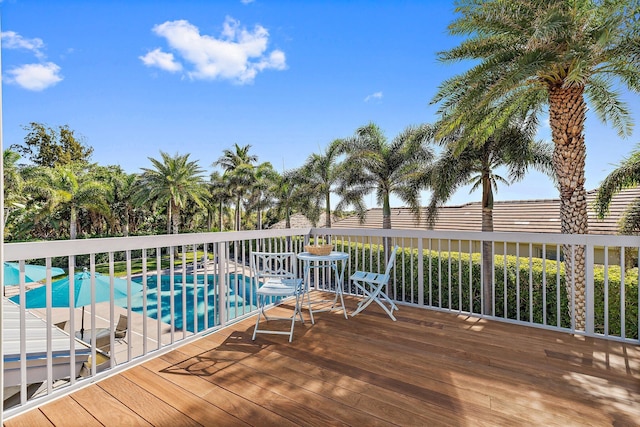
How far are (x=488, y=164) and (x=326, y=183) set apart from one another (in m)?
7.95

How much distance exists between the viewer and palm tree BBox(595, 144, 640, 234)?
7.13 m

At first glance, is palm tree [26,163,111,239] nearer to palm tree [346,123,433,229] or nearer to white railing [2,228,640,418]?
white railing [2,228,640,418]

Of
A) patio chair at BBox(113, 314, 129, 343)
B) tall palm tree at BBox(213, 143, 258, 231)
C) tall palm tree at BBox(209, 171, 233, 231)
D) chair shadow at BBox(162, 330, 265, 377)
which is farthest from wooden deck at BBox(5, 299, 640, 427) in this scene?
tall palm tree at BBox(209, 171, 233, 231)

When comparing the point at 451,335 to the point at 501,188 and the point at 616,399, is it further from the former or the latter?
the point at 501,188

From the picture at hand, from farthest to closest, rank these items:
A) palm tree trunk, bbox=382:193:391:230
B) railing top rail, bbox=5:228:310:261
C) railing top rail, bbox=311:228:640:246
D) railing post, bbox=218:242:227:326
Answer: palm tree trunk, bbox=382:193:391:230 < railing post, bbox=218:242:227:326 < railing top rail, bbox=311:228:640:246 < railing top rail, bbox=5:228:310:261

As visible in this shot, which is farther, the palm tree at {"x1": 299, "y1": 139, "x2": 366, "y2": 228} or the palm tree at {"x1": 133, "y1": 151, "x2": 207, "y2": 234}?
the palm tree at {"x1": 133, "y1": 151, "x2": 207, "y2": 234}

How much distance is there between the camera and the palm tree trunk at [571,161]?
644 centimetres

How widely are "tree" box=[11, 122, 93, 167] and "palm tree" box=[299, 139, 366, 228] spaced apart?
96.6 feet

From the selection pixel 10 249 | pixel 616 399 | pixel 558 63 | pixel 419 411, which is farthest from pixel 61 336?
pixel 558 63

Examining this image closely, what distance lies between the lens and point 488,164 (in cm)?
972

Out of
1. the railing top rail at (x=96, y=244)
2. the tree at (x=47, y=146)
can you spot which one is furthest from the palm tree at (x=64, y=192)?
the railing top rail at (x=96, y=244)

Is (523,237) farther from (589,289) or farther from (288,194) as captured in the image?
(288,194)

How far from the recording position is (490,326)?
357 cm

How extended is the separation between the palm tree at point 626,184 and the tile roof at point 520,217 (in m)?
5.01
